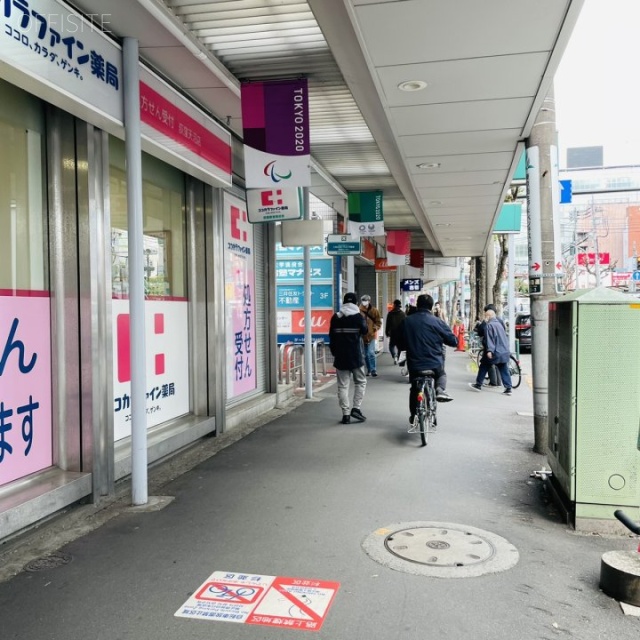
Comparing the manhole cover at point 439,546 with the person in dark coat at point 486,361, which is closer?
the manhole cover at point 439,546

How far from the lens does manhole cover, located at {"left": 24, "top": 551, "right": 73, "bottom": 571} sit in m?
3.95

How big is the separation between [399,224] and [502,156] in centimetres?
1210

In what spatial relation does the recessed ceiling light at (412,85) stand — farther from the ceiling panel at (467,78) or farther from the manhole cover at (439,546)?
the manhole cover at (439,546)

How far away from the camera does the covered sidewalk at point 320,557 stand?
3248 millimetres

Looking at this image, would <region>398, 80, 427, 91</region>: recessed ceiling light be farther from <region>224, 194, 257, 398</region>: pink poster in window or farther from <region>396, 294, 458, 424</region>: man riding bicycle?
<region>224, 194, 257, 398</region>: pink poster in window

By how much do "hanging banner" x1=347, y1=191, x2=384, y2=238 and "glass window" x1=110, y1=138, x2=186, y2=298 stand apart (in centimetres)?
678

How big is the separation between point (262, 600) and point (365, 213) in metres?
11.2

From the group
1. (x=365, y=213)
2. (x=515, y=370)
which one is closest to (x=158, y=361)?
(x=365, y=213)

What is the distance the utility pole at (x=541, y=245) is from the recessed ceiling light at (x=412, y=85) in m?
2.15

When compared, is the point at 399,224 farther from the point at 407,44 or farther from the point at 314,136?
the point at 407,44

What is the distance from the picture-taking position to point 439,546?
425 cm

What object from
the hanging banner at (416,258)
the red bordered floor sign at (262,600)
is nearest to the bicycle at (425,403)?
the red bordered floor sign at (262,600)

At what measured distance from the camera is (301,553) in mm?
4160

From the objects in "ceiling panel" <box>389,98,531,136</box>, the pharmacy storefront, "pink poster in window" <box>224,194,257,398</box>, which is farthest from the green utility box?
"pink poster in window" <box>224,194,257,398</box>
